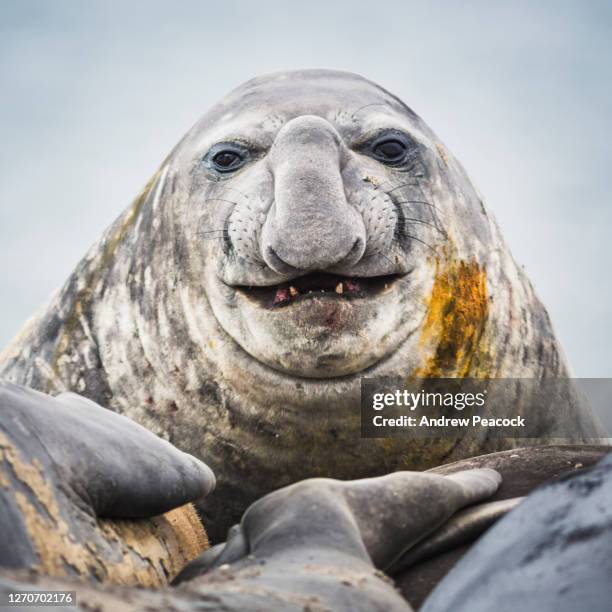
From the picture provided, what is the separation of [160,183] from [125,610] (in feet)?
13.6

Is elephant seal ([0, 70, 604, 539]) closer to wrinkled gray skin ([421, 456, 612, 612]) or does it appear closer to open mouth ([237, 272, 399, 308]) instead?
open mouth ([237, 272, 399, 308])

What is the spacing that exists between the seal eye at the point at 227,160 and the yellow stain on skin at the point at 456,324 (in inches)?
41.4

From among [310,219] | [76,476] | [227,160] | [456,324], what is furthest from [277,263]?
[76,476]

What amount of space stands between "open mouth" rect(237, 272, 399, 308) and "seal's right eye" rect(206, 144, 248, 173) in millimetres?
726

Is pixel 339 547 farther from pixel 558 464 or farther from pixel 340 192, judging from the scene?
pixel 340 192

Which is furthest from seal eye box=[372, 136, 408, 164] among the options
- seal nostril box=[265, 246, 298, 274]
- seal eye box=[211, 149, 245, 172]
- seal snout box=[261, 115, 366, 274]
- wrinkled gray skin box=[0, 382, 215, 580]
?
wrinkled gray skin box=[0, 382, 215, 580]

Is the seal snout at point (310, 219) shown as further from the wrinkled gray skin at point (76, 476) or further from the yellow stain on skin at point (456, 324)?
the wrinkled gray skin at point (76, 476)

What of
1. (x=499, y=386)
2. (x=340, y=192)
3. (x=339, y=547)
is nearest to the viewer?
(x=339, y=547)

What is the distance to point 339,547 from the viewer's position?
2.83 m

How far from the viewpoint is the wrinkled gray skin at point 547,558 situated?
2111mm

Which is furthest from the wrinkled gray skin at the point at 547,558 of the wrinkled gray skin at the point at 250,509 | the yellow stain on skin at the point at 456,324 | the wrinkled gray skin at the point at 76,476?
the yellow stain on skin at the point at 456,324

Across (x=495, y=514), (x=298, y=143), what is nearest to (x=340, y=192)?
(x=298, y=143)

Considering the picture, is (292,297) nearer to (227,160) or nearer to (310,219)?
(310,219)

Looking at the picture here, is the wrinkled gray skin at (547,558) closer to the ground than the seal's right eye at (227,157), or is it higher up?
closer to the ground
